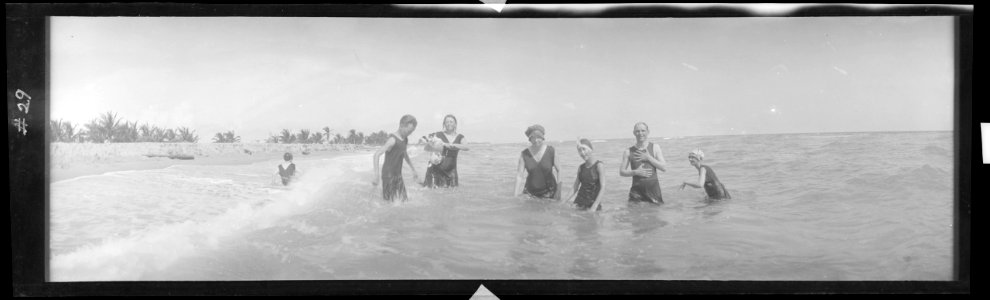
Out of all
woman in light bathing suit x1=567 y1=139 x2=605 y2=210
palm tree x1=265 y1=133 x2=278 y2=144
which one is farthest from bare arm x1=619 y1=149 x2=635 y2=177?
palm tree x1=265 y1=133 x2=278 y2=144

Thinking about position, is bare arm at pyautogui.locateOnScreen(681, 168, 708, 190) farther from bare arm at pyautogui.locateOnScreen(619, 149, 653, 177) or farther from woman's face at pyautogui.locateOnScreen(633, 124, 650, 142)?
woman's face at pyautogui.locateOnScreen(633, 124, 650, 142)

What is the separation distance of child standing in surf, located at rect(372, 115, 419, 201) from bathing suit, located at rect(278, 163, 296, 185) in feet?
1.48

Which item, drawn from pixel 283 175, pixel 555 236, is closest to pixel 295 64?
pixel 283 175

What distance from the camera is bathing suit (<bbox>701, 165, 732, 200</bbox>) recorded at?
10.5 feet

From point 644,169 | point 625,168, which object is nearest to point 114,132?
point 625,168

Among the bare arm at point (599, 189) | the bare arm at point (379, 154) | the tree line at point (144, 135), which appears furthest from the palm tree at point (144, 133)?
the bare arm at point (599, 189)

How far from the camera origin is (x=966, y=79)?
128 inches

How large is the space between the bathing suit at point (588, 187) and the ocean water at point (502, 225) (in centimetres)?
6

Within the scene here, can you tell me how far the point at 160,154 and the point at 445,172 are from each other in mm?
1569

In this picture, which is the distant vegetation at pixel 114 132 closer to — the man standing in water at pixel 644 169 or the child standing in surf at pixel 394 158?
the child standing in surf at pixel 394 158

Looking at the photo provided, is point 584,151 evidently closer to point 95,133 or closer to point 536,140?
point 536,140

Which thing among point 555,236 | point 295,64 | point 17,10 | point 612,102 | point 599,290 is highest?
point 17,10

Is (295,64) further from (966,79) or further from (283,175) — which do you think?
(966,79)

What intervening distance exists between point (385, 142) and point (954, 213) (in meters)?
3.16
